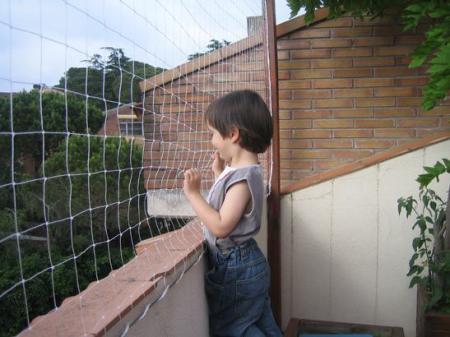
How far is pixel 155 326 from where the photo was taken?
3.77 feet

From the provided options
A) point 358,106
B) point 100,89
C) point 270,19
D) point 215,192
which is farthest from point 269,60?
point 100,89

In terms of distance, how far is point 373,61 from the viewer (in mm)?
2766

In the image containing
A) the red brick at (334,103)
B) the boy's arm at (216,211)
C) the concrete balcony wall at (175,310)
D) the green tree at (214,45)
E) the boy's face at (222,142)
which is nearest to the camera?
the concrete balcony wall at (175,310)

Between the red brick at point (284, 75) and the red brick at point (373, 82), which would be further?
the red brick at point (284, 75)

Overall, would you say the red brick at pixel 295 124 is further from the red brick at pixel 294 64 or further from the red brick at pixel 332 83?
the red brick at pixel 294 64

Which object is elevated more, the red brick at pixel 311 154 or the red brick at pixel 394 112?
the red brick at pixel 394 112

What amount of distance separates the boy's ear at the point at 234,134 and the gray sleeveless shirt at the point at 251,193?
0.09m

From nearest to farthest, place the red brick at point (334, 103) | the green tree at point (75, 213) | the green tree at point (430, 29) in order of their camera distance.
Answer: the green tree at point (75, 213) < the green tree at point (430, 29) < the red brick at point (334, 103)

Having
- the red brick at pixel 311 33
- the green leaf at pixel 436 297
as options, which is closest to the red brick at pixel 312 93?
the red brick at pixel 311 33

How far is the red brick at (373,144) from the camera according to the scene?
109 inches

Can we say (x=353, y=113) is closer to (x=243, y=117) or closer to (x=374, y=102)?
(x=374, y=102)

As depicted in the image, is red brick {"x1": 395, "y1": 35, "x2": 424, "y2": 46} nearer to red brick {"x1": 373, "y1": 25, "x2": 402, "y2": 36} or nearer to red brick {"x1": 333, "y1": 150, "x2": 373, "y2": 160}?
red brick {"x1": 373, "y1": 25, "x2": 402, "y2": 36}

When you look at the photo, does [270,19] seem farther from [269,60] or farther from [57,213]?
[57,213]

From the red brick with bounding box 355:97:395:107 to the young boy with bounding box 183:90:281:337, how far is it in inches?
58.5
